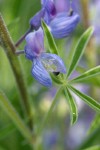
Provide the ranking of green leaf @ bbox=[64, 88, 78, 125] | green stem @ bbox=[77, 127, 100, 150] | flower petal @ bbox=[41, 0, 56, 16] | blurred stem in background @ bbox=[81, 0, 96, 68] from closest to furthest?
green leaf @ bbox=[64, 88, 78, 125] → flower petal @ bbox=[41, 0, 56, 16] → green stem @ bbox=[77, 127, 100, 150] → blurred stem in background @ bbox=[81, 0, 96, 68]

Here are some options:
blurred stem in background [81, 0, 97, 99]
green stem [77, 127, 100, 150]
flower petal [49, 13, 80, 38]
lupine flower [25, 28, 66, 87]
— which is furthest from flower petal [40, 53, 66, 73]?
blurred stem in background [81, 0, 97, 99]

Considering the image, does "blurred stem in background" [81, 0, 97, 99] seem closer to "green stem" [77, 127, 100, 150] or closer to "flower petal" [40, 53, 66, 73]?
"green stem" [77, 127, 100, 150]

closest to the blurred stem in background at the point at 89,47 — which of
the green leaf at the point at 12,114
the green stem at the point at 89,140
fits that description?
the green stem at the point at 89,140

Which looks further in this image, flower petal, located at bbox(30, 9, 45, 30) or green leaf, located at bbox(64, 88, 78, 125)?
flower petal, located at bbox(30, 9, 45, 30)

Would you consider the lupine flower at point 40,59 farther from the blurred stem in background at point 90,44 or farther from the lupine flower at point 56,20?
the blurred stem in background at point 90,44

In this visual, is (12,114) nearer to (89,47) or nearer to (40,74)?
(40,74)

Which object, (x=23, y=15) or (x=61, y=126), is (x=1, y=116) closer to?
(x=61, y=126)
